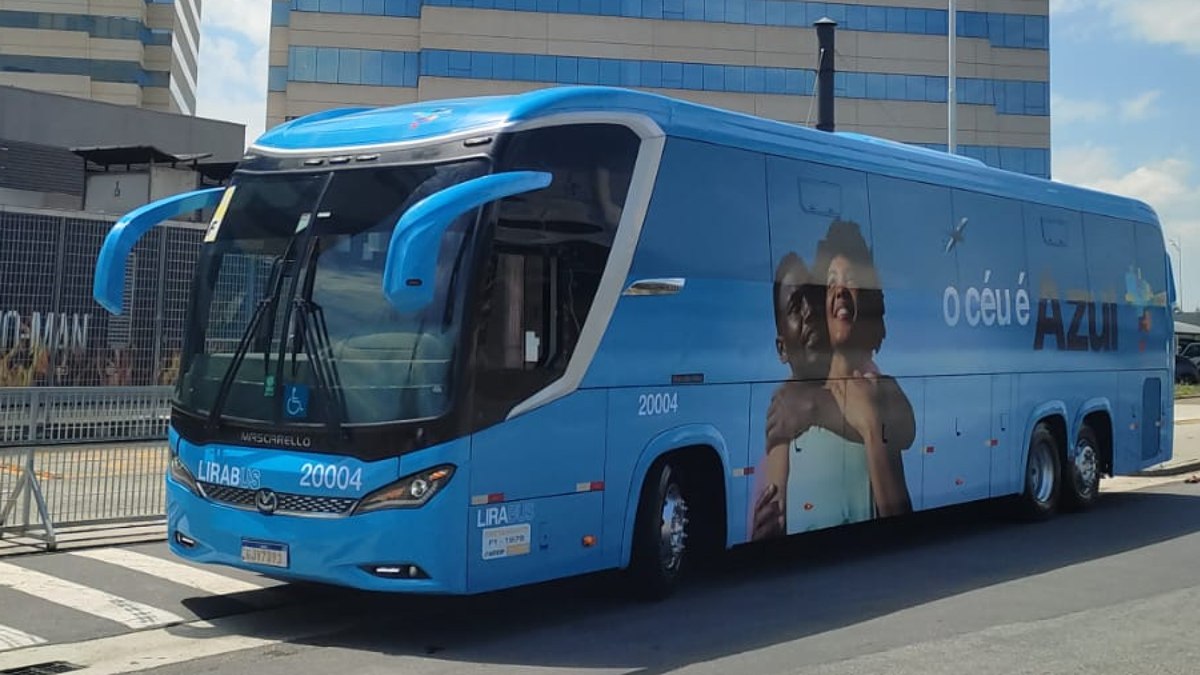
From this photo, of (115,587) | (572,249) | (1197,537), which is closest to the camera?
(572,249)

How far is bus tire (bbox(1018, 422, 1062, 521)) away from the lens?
13867mm

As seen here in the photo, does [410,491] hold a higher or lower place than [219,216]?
lower

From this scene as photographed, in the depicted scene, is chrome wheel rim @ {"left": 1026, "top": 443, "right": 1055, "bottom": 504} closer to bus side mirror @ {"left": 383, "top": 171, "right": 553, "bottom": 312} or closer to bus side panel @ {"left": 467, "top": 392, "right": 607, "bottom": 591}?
bus side panel @ {"left": 467, "top": 392, "right": 607, "bottom": 591}

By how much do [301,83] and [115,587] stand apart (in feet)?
183

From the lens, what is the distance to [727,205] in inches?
377

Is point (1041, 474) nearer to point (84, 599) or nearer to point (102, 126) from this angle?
point (84, 599)

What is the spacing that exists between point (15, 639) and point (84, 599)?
3.44 feet

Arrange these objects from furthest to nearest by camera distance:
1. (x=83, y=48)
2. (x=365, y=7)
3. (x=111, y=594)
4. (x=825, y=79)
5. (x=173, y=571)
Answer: (x=83, y=48) → (x=365, y=7) → (x=825, y=79) → (x=173, y=571) → (x=111, y=594)

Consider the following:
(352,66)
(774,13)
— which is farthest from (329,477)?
(774,13)

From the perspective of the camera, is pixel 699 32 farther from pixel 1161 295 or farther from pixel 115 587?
pixel 115 587

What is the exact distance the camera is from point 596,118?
27.8 feet

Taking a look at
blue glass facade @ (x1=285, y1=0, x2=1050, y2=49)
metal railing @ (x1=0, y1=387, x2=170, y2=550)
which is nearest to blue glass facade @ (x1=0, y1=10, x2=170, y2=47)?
blue glass facade @ (x1=285, y1=0, x2=1050, y2=49)

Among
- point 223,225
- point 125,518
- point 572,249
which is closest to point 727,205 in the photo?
point 572,249

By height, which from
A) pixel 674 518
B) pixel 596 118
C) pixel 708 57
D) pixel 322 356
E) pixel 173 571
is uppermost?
pixel 708 57
